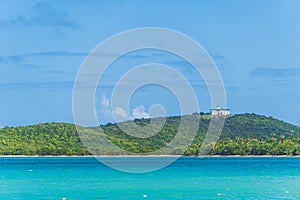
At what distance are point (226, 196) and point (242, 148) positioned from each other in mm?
88014

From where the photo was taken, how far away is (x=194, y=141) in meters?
116

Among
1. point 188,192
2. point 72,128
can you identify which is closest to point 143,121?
point 188,192

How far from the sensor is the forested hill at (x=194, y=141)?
118938mm

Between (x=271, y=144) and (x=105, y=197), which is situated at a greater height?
(x=271, y=144)

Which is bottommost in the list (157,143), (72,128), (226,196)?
(226,196)

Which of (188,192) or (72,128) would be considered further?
(72,128)

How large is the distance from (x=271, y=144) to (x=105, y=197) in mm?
94376

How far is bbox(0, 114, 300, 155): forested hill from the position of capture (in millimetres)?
118938

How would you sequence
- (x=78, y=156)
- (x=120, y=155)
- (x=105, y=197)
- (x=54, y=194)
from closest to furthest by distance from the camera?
(x=105, y=197) → (x=54, y=194) → (x=78, y=156) → (x=120, y=155)

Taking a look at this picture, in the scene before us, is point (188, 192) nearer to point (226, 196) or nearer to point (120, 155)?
point (226, 196)

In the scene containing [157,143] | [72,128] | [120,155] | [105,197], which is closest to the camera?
[105,197]

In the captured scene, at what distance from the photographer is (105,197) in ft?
116

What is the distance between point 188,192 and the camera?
38688 millimetres

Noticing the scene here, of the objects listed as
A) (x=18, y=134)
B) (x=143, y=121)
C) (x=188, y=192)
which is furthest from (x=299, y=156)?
(x=188, y=192)
